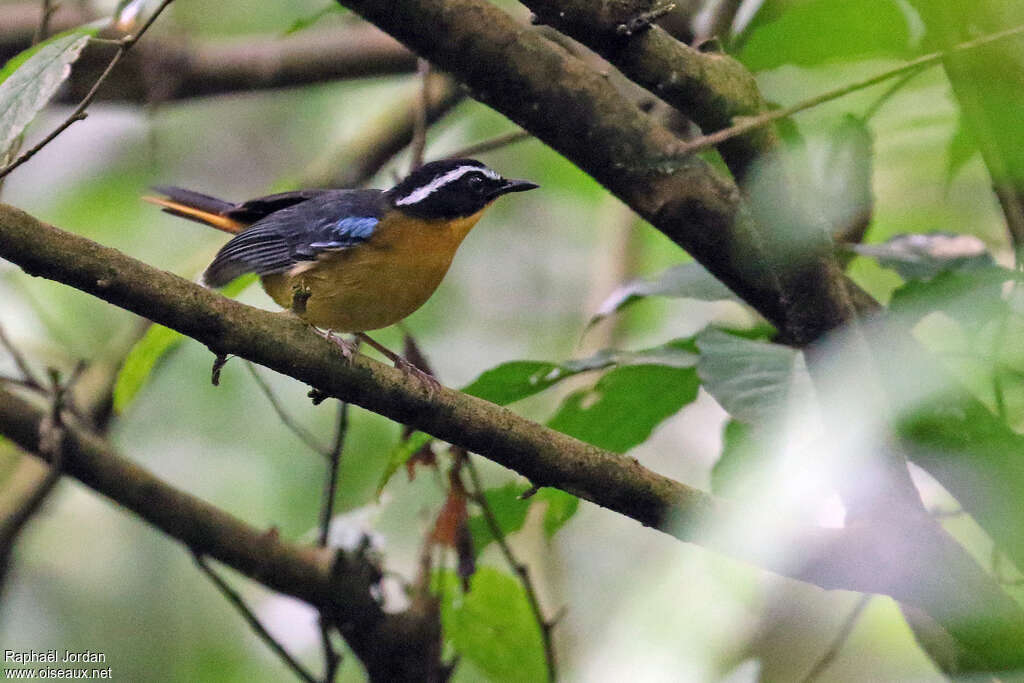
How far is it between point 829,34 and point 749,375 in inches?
34.4

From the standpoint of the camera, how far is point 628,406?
2.72 metres

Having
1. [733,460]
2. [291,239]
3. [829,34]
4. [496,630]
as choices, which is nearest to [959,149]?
[829,34]

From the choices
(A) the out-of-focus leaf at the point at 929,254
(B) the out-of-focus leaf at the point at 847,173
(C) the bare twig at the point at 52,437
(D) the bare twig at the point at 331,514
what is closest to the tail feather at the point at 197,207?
(C) the bare twig at the point at 52,437

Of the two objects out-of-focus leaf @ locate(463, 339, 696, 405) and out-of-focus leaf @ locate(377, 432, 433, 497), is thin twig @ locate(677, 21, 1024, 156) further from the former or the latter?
out-of-focus leaf @ locate(377, 432, 433, 497)

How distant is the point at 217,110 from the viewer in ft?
24.7

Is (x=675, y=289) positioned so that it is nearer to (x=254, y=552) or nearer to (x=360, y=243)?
(x=360, y=243)

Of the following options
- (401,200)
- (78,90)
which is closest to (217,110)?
(78,90)

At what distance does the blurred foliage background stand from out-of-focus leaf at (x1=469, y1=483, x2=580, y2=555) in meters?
0.49

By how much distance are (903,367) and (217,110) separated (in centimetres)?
631

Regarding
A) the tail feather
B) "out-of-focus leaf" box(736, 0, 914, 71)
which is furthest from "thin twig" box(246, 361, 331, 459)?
"out-of-focus leaf" box(736, 0, 914, 71)

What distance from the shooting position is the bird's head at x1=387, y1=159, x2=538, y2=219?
3.53 m

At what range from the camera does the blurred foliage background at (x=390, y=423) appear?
14.7ft

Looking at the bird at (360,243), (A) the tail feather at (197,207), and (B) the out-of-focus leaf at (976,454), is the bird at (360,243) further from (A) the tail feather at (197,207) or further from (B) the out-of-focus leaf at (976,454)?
(B) the out-of-focus leaf at (976,454)

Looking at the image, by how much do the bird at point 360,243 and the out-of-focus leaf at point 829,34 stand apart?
105cm
